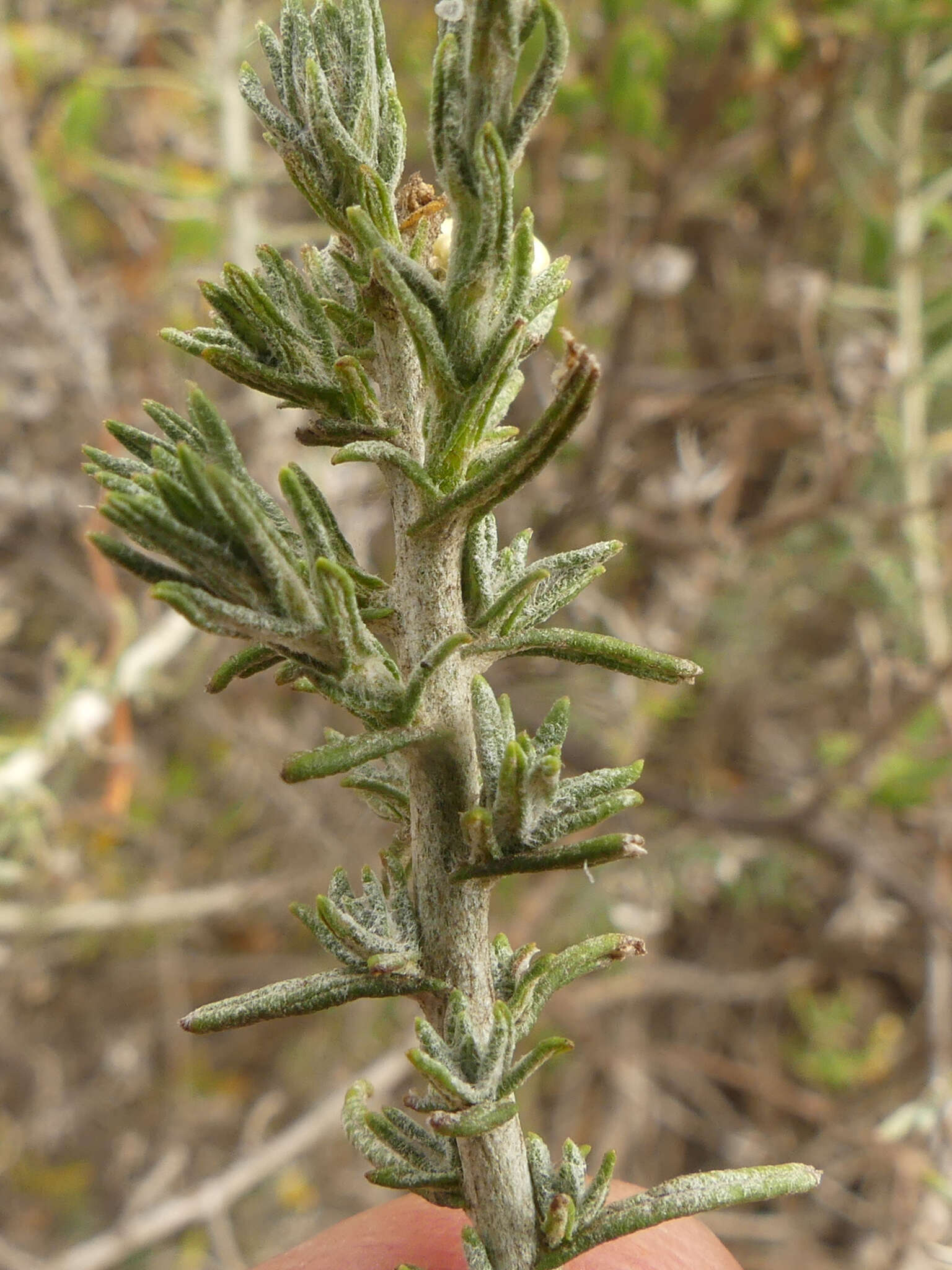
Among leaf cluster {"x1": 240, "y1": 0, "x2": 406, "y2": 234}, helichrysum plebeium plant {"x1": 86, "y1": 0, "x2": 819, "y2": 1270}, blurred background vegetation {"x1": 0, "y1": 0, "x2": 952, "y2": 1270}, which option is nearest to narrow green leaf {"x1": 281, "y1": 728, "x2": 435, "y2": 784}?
helichrysum plebeium plant {"x1": 86, "y1": 0, "x2": 819, "y2": 1270}

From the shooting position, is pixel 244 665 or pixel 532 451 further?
pixel 244 665

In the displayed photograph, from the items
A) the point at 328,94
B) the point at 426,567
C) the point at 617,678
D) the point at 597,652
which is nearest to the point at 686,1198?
the point at 597,652

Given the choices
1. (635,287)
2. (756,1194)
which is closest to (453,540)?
(756,1194)

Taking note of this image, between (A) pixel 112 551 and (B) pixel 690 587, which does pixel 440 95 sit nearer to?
(A) pixel 112 551

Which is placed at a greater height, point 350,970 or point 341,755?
point 341,755

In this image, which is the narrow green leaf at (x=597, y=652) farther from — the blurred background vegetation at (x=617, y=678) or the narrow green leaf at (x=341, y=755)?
the blurred background vegetation at (x=617, y=678)

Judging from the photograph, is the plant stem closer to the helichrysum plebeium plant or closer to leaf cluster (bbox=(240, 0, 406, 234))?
the helichrysum plebeium plant

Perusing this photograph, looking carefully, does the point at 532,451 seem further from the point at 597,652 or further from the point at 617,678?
the point at 617,678
